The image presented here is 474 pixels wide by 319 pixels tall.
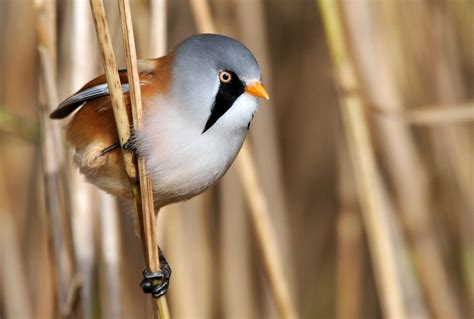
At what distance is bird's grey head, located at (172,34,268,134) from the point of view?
148 cm

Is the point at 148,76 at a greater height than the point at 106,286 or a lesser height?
greater

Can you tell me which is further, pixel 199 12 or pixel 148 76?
pixel 199 12

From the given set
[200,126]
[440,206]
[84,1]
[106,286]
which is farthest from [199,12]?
[440,206]

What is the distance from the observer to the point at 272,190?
2592mm

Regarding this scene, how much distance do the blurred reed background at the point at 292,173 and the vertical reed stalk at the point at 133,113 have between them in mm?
429

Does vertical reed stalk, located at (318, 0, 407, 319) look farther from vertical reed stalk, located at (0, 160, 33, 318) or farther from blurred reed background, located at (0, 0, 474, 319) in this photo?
vertical reed stalk, located at (0, 160, 33, 318)

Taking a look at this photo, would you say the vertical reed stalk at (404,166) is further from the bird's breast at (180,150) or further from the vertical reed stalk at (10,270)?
the vertical reed stalk at (10,270)

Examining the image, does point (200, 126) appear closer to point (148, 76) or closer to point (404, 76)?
point (148, 76)

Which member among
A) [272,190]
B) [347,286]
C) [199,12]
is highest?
[199,12]

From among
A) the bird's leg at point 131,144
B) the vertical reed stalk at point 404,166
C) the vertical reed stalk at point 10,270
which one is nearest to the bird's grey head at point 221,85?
the bird's leg at point 131,144

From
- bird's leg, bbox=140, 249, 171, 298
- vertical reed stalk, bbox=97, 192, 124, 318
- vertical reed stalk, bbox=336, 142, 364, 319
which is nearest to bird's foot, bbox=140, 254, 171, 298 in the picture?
bird's leg, bbox=140, 249, 171, 298

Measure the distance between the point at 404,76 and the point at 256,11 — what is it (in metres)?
0.56

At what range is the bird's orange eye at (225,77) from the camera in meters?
1.49

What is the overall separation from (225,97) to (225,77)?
0.04 meters
